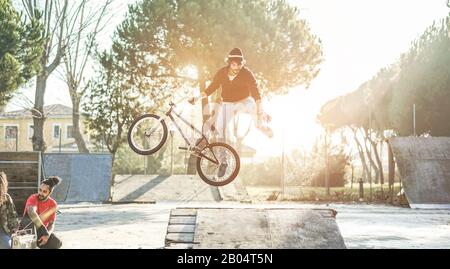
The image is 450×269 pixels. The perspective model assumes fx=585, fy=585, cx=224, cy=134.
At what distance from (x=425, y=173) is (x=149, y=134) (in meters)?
16.8

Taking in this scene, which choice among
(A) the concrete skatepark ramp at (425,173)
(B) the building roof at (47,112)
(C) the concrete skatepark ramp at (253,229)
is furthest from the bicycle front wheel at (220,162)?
(B) the building roof at (47,112)

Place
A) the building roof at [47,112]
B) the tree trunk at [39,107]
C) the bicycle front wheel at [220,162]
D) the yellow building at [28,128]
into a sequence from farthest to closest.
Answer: the yellow building at [28,128] → the building roof at [47,112] → the tree trunk at [39,107] → the bicycle front wheel at [220,162]

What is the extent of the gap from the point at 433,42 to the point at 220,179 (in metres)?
28.3

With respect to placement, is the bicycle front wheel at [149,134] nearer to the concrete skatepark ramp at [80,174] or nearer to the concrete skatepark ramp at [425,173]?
the concrete skatepark ramp at [80,174]

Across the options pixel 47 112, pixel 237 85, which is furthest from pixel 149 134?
pixel 47 112

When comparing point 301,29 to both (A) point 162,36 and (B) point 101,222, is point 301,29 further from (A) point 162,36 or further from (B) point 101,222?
(B) point 101,222

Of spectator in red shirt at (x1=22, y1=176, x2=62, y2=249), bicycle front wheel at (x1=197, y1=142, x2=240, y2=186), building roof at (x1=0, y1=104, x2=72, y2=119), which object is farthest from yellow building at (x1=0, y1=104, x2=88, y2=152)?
bicycle front wheel at (x1=197, y1=142, x2=240, y2=186)

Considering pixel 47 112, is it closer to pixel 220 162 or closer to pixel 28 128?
pixel 28 128

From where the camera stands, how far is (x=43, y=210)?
8.09 metres

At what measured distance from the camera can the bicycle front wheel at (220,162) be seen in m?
7.68

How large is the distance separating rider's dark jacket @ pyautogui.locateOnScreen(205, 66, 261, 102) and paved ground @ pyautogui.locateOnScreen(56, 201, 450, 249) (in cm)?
474

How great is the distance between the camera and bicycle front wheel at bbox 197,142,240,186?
7.68 meters

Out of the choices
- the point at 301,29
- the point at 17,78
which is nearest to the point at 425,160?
the point at 301,29

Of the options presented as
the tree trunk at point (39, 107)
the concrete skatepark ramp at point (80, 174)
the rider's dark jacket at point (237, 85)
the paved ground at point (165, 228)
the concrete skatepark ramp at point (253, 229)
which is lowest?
the paved ground at point (165, 228)
